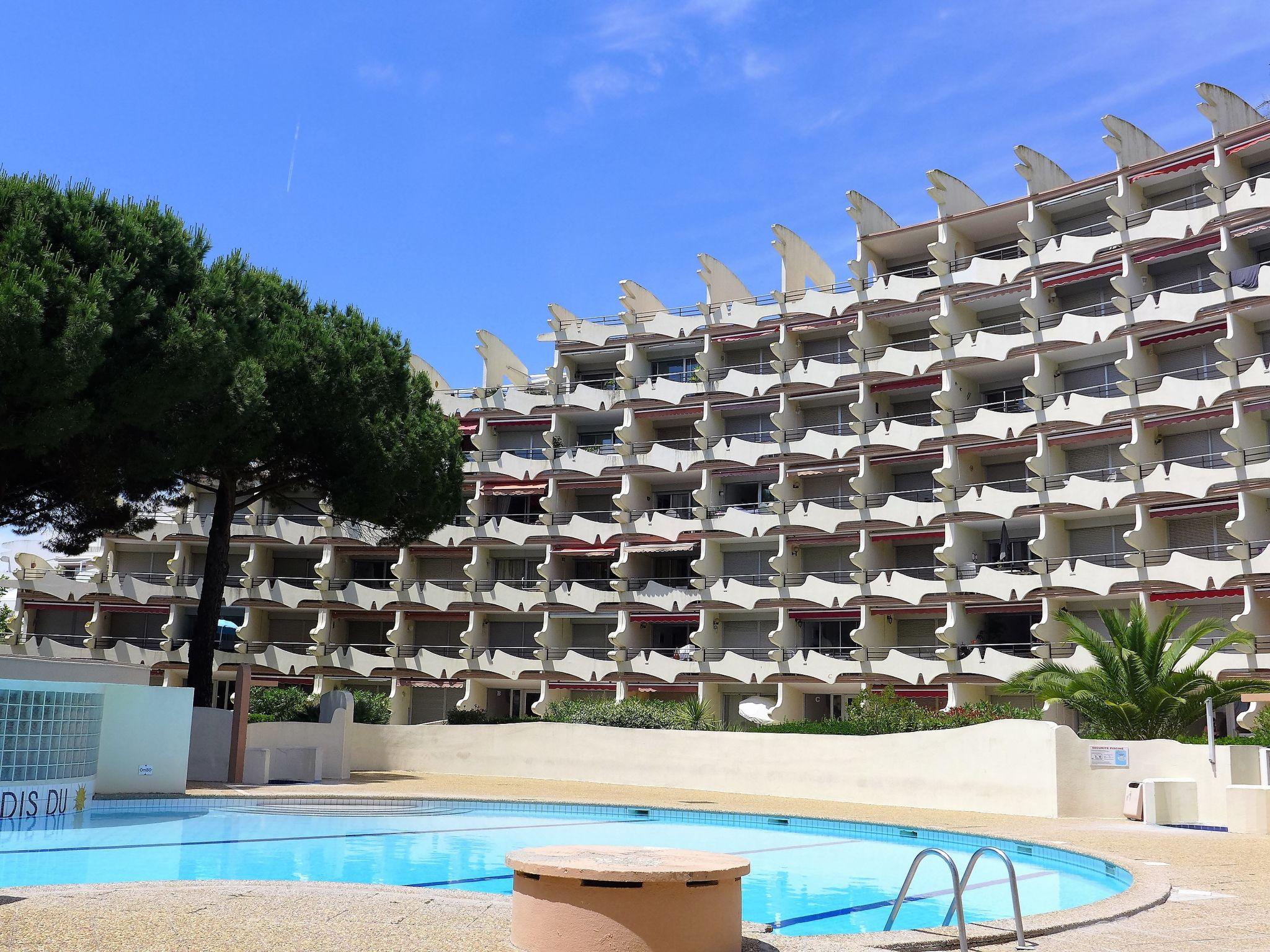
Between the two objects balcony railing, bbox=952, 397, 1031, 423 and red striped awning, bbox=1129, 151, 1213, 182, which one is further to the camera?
balcony railing, bbox=952, 397, 1031, 423

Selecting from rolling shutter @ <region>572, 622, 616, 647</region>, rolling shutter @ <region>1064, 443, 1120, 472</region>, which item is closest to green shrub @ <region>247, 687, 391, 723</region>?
rolling shutter @ <region>572, 622, 616, 647</region>

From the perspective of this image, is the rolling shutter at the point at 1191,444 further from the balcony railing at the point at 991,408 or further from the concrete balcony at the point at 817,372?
the concrete balcony at the point at 817,372

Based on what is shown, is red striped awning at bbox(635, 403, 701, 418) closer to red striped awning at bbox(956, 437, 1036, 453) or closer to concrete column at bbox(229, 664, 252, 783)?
red striped awning at bbox(956, 437, 1036, 453)

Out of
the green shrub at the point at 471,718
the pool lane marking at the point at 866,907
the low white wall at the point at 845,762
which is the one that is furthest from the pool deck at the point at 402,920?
the green shrub at the point at 471,718

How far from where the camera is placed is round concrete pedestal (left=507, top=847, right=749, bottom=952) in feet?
25.9

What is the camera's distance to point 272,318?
32156 millimetres

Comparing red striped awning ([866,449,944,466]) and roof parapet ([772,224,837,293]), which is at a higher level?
roof parapet ([772,224,837,293])

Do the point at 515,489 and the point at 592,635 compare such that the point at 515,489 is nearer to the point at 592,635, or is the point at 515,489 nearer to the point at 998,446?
the point at 592,635

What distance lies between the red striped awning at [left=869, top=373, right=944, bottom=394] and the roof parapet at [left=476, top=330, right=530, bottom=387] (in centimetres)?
1641

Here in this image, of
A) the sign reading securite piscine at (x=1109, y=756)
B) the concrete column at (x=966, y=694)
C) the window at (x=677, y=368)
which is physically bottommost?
the sign reading securite piscine at (x=1109, y=756)

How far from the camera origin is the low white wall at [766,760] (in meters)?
25.4

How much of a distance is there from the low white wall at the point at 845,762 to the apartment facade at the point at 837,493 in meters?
9.61

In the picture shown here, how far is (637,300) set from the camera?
52.2m

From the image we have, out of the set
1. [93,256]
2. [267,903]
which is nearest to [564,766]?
[93,256]
